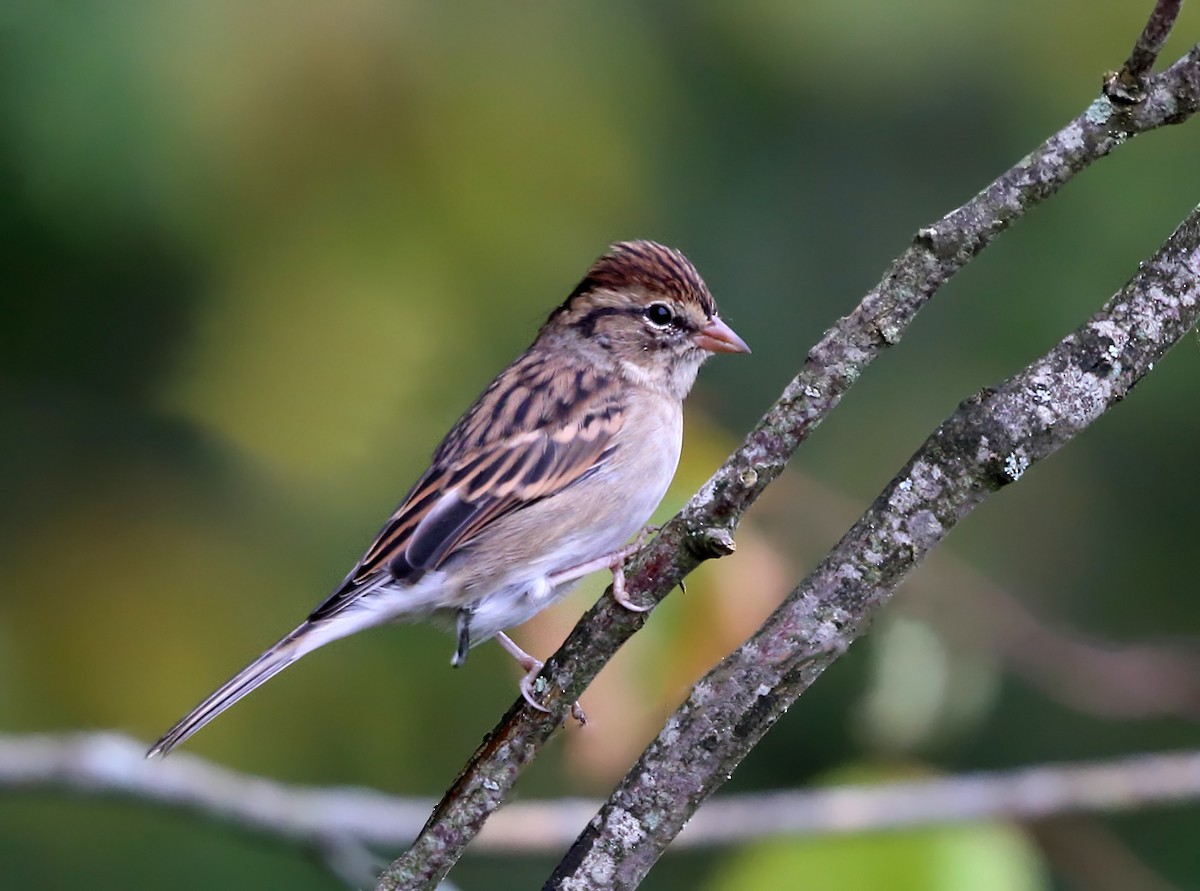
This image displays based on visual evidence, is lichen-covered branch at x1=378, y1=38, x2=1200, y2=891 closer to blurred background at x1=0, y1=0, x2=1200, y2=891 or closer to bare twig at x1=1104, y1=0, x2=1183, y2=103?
bare twig at x1=1104, y1=0, x2=1183, y2=103

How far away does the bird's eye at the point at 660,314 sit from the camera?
4480 mm

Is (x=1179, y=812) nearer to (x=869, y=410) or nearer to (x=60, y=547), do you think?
(x=869, y=410)

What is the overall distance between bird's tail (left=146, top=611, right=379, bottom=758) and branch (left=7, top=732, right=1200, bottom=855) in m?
0.39

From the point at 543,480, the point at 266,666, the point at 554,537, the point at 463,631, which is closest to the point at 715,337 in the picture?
the point at 543,480

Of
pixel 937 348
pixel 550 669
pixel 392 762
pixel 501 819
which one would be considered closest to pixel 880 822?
pixel 501 819

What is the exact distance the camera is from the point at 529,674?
279 centimetres

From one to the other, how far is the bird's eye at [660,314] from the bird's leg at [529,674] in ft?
3.61

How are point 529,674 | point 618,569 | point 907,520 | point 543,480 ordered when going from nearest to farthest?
point 907,520
point 618,569
point 529,674
point 543,480

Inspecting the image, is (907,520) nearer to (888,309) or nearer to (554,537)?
(888,309)

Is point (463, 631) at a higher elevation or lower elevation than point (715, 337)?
lower

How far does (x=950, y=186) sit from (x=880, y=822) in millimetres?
3113

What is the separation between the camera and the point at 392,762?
17.0 feet

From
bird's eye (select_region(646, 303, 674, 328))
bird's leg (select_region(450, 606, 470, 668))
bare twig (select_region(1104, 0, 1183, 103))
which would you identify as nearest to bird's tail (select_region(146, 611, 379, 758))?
bird's leg (select_region(450, 606, 470, 668))

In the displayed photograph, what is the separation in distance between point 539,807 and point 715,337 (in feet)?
4.85
